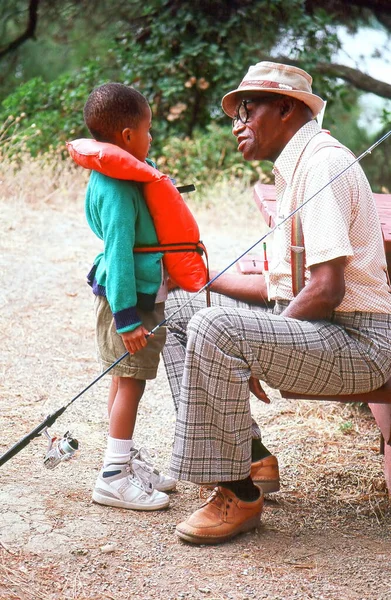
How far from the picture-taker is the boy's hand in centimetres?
279

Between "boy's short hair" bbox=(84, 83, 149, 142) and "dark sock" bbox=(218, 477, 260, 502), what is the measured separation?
48.2 inches

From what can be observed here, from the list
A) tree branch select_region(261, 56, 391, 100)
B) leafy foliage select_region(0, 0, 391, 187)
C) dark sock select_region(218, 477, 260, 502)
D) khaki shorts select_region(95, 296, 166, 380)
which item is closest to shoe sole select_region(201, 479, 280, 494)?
dark sock select_region(218, 477, 260, 502)

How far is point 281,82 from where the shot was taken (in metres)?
2.70

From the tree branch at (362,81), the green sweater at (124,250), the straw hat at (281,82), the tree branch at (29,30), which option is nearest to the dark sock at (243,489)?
the green sweater at (124,250)

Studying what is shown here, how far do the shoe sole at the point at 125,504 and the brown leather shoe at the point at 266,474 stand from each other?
33 cm

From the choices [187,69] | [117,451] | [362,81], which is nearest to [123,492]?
[117,451]

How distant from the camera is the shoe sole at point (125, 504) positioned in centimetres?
293

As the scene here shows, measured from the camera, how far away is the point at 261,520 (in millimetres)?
2869

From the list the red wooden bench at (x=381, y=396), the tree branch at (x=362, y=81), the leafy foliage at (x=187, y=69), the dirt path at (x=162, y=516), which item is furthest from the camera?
the tree branch at (x=362, y=81)

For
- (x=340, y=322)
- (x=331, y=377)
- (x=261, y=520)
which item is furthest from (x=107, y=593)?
(x=340, y=322)

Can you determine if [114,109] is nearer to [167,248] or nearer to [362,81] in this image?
[167,248]

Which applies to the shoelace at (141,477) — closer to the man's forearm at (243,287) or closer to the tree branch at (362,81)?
the man's forearm at (243,287)

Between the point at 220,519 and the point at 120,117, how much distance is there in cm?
136

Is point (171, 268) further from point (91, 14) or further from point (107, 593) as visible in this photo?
point (91, 14)
